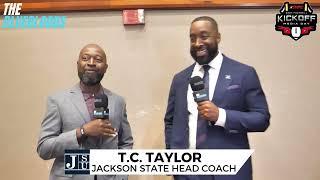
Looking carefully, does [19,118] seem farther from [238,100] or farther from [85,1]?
[238,100]

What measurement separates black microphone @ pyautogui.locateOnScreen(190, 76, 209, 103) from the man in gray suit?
1.19 feet

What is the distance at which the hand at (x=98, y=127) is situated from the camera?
1.70m

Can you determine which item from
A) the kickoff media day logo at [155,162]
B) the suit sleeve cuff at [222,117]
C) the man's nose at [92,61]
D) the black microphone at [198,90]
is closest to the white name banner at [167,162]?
the kickoff media day logo at [155,162]

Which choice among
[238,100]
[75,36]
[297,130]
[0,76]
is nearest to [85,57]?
[75,36]

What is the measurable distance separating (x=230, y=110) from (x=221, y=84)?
0.41ft

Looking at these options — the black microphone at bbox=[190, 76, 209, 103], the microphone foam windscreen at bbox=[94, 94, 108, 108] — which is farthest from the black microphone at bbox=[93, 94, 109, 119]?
the black microphone at bbox=[190, 76, 209, 103]

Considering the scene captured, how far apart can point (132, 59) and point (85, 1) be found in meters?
0.37

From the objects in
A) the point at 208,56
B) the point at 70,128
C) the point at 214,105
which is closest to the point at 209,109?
the point at 214,105

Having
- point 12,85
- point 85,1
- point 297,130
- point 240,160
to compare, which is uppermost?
point 85,1

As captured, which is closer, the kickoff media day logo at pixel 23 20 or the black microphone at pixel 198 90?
the black microphone at pixel 198 90

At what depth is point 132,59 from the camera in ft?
6.12

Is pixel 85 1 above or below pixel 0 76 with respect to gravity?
above

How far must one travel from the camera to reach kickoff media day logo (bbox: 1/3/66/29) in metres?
1.88

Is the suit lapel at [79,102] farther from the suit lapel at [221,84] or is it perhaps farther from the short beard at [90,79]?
the suit lapel at [221,84]
